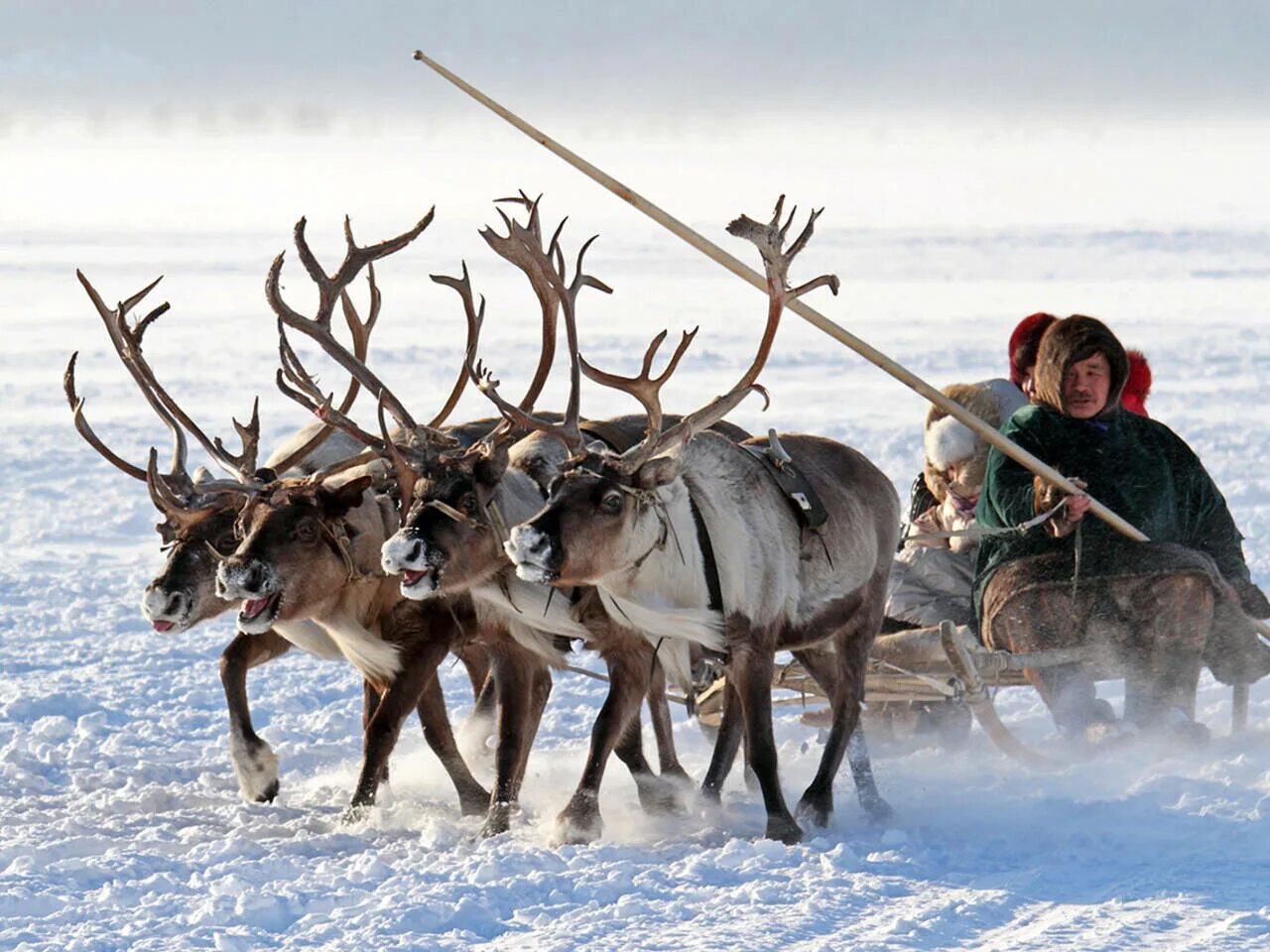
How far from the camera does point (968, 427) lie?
909cm

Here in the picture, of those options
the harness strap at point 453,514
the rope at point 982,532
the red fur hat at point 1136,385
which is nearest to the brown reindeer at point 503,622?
the harness strap at point 453,514

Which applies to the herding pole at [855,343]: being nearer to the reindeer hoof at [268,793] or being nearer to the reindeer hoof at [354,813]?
the reindeer hoof at [354,813]

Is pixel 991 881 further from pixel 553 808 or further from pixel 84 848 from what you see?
pixel 84 848

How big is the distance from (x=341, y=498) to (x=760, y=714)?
184cm

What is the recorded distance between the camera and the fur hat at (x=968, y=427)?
9164mm

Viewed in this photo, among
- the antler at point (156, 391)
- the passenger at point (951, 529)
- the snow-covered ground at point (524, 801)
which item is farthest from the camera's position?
the passenger at point (951, 529)

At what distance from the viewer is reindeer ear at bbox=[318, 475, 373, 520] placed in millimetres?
7887

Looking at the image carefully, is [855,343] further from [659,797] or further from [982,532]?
[659,797]

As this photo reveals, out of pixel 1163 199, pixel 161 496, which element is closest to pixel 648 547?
pixel 161 496

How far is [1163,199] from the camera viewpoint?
42.4m

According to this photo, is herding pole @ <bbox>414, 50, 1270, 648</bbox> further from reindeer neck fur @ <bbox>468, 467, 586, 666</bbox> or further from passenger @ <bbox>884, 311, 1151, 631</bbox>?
reindeer neck fur @ <bbox>468, 467, 586, 666</bbox>

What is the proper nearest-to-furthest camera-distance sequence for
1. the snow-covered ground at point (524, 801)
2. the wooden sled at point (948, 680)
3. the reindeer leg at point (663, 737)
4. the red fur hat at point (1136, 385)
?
the snow-covered ground at point (524, 801)
the wooden sled at point (948, 680)
the reindeer leg at point (663, 737)
the red fur hat at point (1136, 385)

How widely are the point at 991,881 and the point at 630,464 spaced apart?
1.91m

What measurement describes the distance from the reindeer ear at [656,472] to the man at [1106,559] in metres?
1.85
